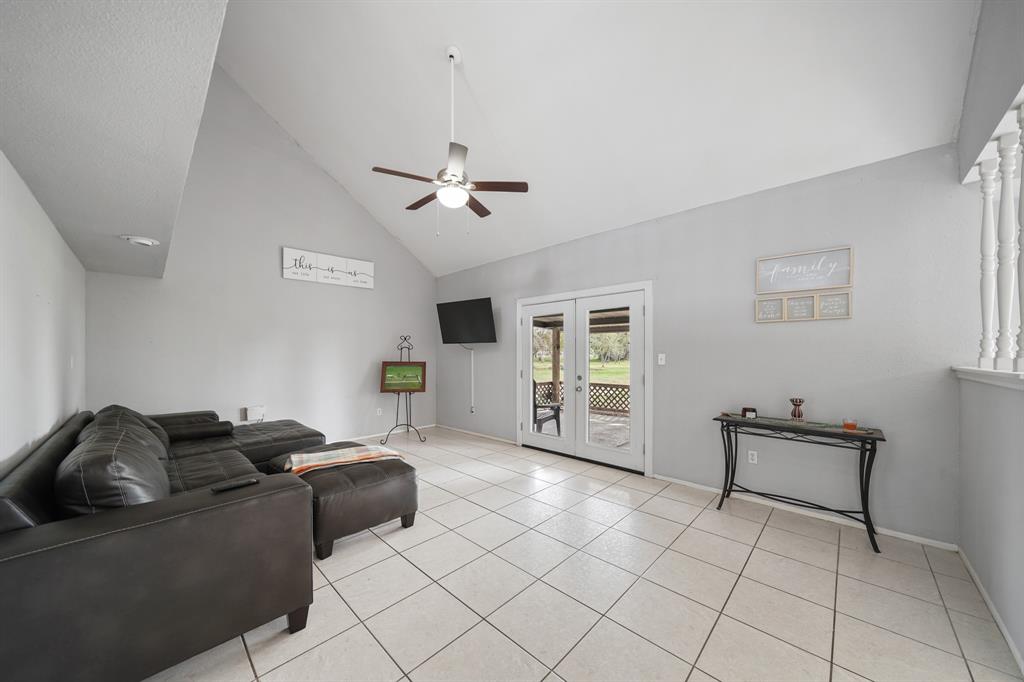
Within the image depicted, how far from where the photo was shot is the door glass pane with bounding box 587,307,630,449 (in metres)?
4.23

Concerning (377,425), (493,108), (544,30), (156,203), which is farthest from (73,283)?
(544,30)

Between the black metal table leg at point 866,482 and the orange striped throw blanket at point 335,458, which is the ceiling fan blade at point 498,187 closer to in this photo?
the orange striped throw blanket at point 335,458

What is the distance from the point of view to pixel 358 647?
5.65ft

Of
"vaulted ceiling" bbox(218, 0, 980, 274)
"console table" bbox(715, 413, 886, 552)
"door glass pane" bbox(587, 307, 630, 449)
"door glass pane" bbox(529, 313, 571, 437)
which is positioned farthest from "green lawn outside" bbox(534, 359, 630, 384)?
"vaulted ceiling" bbox(218, 0, 980, 274)

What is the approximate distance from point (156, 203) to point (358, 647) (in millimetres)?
2618

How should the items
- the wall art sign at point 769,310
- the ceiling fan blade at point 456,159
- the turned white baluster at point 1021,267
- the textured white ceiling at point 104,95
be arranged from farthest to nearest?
the wall art sign at point 769,310 → the ceiling fan blade at point 456,159 → the turned white baluster at point 1021,267 → the textured white ceiling at point 104,95

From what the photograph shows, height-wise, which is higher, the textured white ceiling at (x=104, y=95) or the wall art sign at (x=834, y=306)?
the textured white ceiling at (x=104, y=95)

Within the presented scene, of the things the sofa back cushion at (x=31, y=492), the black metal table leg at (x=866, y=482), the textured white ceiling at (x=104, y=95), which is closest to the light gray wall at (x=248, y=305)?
the textured white ceiling at (x=104, y=95)

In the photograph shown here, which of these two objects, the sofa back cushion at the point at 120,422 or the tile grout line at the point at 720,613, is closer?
the tile grout line at the point at 720,613

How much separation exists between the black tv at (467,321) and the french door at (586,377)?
1.81 feet

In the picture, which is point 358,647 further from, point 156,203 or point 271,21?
point 271,21

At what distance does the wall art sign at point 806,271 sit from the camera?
9.65ft

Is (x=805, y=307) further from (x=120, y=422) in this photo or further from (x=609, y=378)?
(x=120, y=422)

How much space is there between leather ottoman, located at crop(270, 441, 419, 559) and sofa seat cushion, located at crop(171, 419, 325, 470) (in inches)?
24.4
